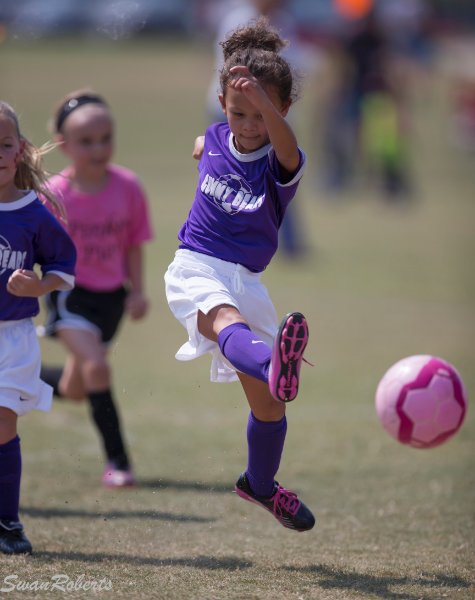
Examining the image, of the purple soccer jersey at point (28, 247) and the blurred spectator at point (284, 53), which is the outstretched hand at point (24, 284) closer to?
the purple soccer jersey at point (28, 247)

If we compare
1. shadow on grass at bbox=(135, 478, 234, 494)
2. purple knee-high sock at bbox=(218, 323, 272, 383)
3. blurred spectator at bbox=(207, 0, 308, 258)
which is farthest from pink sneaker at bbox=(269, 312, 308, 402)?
blurred spectator at bbox=(207, 0, 308, 258)

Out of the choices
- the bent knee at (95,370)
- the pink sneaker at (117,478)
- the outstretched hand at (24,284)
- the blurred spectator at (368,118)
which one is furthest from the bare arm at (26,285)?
the blurred spectator at (368,118)

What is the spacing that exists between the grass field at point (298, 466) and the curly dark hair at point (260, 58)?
4.25ft

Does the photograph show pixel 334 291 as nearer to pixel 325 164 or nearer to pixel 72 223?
pixel 72 223

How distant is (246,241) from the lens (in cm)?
383

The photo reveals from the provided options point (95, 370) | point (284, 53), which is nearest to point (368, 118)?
point (284, 53)

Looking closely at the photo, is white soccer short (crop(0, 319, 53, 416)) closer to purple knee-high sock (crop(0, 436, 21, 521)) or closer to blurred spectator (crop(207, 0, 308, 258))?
purple knee-high sock (crop(0, 436, 21, 521))

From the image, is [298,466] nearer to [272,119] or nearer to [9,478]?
[9,478]

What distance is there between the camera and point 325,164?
17531 mm

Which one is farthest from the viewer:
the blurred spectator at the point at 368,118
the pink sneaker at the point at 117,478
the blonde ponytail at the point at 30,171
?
the blurred spectator at the point at 368,118

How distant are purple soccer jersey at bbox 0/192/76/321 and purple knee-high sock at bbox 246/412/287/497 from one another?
2.96 feet

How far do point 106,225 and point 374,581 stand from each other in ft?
7.85

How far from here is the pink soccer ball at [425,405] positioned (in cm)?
416

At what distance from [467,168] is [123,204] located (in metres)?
16.1
